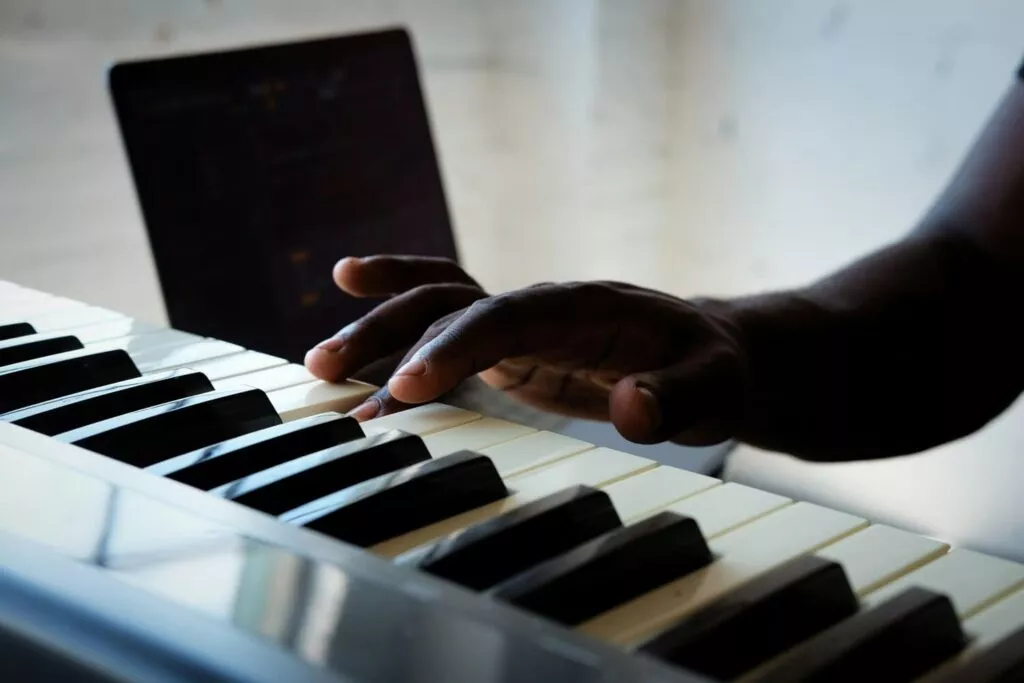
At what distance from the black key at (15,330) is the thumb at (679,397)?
1.18ft

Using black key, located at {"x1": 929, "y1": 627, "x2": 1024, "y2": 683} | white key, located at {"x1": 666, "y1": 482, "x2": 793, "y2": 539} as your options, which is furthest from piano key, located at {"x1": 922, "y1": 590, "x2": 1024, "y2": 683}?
white key, located at {"x1": 666, "y1": 482, "x2": 793, "y2": 539}

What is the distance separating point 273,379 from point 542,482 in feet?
0.68

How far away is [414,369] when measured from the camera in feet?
1.95

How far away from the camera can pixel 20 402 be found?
0.57 meters

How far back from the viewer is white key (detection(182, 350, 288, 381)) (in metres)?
0.64

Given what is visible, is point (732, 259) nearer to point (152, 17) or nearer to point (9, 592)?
point (152, 17)

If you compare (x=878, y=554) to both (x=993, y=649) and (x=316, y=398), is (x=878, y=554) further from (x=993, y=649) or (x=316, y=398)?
A: (x=316, y=398)

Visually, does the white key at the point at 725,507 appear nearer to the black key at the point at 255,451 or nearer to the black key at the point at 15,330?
the black key at the point at 255,451

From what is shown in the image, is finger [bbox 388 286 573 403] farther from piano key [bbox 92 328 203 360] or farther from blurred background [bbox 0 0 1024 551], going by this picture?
blurred background [bbox 0 0 1024 551]

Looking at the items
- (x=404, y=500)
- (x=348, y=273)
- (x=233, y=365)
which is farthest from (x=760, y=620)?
(x=348, y=273)

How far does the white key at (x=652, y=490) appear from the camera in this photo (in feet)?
1.55

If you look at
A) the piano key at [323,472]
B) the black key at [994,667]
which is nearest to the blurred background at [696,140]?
the piano key at [323,472]

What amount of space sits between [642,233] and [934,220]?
1.21m

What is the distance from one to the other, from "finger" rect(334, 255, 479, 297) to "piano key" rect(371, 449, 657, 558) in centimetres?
32
